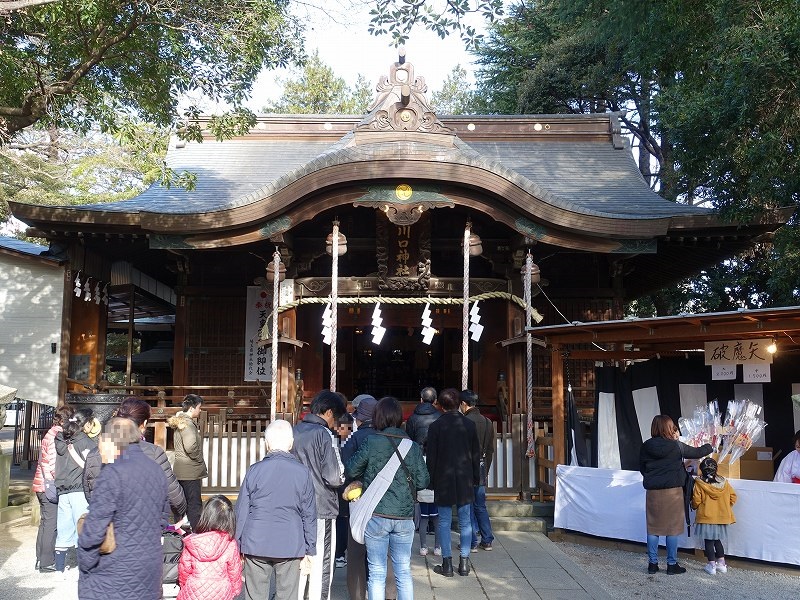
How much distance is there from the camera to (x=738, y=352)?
7855 mm

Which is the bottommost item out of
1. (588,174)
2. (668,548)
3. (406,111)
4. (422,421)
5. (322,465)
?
(668,548)

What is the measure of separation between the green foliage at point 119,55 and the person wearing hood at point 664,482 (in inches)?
266

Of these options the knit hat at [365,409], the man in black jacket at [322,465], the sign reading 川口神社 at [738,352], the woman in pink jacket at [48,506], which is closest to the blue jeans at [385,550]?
the man in black jacket at [322,465]

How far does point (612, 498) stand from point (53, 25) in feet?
27.8

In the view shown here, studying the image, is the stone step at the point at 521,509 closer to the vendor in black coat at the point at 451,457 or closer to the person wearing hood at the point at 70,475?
the vendor in black coat at the point at 451,457

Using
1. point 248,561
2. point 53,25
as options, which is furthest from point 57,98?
point 248,561

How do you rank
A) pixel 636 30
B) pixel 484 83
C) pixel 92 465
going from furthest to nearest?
pixel 484 83
pixel 636 30
pixel 92 465

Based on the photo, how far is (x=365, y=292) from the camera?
1122 cm

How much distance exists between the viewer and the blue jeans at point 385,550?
15.7 ft

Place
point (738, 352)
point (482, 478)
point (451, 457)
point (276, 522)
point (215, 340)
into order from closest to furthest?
1. point (276, 522)
2. point (451, 457)
3. point (482, 478)
4. point (738, 352)
5. point (215, 340)

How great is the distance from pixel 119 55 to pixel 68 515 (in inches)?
225

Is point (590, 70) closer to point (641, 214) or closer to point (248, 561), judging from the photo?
point (641, 214)

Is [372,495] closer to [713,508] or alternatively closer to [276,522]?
[276,522]

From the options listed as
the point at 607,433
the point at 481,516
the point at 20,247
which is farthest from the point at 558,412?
the point at 20,247
